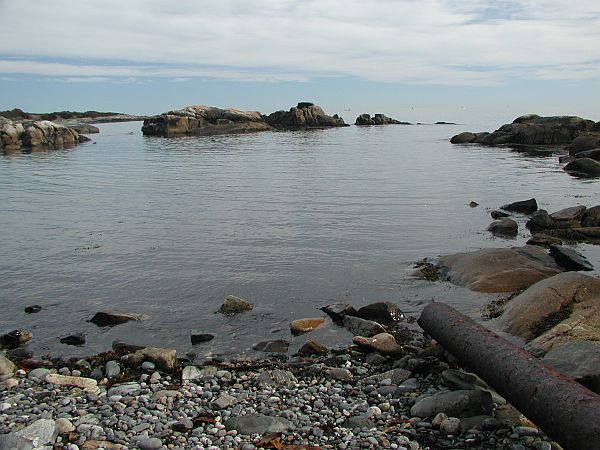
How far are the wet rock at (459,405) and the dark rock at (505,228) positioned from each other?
12338 millimetres

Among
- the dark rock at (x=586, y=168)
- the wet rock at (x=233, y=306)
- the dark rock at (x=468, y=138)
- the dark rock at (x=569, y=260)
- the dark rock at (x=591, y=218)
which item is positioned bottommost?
the wet rock at (x=233, y=306)

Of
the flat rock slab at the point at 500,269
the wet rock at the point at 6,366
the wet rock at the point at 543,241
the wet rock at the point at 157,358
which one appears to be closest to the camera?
the wet rock at the point at 6,366

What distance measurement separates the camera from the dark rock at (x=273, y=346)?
9742 mm

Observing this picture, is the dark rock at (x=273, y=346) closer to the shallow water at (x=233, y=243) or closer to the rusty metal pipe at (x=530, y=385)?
the shallow water at (x=233, y=243)

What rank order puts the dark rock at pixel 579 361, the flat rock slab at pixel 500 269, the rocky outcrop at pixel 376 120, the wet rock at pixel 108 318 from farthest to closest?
the rocky outcrop at pixel 376 120
the flat rock slab at pixel 500 269
the wet rock at pixel 108 318
the dark rock at pixel 579 361

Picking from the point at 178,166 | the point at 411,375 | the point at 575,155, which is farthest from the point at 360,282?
the point at 575,155

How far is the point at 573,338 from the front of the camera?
325 inches

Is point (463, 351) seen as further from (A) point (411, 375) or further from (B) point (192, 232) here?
(B) point (192, 232)

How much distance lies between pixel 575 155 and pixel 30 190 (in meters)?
39.7

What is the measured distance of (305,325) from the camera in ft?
34.8

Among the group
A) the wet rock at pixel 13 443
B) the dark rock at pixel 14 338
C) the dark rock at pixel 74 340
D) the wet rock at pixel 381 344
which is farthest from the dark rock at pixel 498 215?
the wet rock at pixel 13 443

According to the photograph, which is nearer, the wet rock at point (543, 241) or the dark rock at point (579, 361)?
the dark rock at point (579, 361)

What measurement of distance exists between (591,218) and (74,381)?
16771 mm

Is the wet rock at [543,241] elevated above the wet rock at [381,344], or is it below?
above
